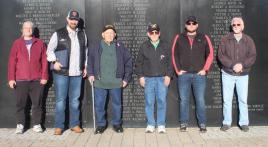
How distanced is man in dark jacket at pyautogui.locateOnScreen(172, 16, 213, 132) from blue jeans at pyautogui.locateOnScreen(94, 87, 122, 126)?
4.03ft

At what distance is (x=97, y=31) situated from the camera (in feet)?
28.4

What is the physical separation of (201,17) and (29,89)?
376 cm

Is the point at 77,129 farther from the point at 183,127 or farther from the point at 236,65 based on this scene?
the point at 236,65

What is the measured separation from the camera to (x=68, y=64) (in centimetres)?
805

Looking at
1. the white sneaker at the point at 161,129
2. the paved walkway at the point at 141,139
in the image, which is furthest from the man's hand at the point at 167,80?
the paved walkway at the point at 141,139

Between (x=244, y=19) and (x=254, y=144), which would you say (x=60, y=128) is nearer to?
(x=254, y=144)

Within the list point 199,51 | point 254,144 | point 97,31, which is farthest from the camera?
point 97,31

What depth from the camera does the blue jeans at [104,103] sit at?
8.20 metres

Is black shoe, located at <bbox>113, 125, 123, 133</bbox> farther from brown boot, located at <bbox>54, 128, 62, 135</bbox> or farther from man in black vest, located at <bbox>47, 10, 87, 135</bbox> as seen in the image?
brown boot, located at <bbox>54, 128, 62, 135</bbox>

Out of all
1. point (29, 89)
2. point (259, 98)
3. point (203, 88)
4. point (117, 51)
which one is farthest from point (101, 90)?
point (259, 98)

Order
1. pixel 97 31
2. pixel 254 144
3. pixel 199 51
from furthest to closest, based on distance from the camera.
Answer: pixel 97 31
pixel 199 51
pixel 254 144

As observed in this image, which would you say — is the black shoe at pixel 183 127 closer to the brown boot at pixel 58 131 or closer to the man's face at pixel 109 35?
the man's face at pixel 109 35

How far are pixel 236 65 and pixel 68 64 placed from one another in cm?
323

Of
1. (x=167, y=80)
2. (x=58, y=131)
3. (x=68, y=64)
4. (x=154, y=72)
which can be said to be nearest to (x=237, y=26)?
(x=167, y=80)
